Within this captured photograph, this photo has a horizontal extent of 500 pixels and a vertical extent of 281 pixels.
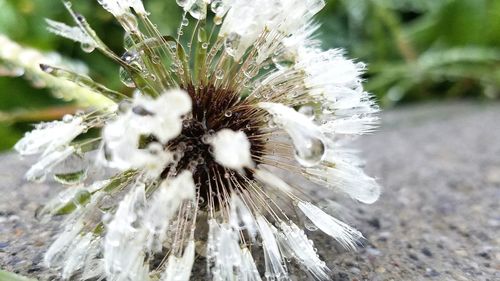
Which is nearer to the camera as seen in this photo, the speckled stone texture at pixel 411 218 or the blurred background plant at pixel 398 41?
the speckled stone texture at pixel 411 218

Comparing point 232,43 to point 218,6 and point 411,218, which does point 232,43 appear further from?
point 411,218

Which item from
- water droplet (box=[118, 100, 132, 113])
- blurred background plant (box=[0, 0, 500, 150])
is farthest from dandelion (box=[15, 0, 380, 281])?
blurred background plant (box=[0, 0, 500, 150])

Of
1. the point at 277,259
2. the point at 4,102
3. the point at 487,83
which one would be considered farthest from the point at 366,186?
the point at 487,83

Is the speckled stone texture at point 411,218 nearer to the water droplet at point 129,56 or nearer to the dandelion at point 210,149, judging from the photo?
the dandelion at point 210,149

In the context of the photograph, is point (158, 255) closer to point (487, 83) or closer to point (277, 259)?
point (277, 259)

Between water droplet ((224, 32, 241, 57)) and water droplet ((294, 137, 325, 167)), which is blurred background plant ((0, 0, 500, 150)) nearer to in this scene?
water droplet ((224, 32, 241, 57))

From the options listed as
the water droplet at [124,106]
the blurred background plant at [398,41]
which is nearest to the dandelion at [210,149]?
the water droplet at [124,106]

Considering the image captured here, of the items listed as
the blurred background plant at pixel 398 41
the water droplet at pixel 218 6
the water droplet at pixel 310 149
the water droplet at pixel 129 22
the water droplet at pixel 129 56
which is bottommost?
the water droplet at pixel 310 149
